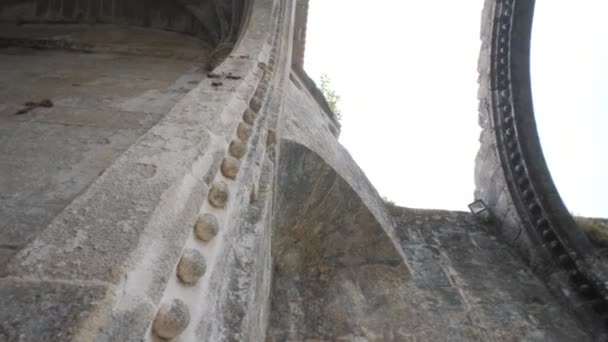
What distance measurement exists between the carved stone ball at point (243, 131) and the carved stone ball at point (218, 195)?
38 centimetres

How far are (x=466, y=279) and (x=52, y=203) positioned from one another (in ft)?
9.25

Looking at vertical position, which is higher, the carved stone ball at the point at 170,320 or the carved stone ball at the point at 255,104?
the carved stone ball at the point at 255,104

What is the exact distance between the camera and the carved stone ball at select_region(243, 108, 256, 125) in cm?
182

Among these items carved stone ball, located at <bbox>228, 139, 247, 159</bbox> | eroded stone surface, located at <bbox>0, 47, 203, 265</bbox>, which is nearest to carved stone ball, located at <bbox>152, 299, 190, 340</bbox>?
eroded stone surface, located at <bbox>0, 47, 203, 265</bbox>

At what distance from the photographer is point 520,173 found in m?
3.89

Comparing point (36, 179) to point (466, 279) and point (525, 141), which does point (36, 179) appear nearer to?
point (466, 279)

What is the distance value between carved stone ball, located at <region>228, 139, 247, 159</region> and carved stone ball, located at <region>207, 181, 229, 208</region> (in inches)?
9.0

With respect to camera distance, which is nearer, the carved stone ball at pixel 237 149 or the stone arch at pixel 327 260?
the carved stone ball at pixel 237 149

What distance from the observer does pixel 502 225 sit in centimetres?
389

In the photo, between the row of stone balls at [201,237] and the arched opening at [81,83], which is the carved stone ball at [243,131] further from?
the arched opening at [81,83]

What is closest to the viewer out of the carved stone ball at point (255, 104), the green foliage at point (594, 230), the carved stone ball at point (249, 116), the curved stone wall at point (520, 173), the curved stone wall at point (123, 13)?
the carved stone ball at point (249, 116)

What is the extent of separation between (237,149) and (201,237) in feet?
1.61

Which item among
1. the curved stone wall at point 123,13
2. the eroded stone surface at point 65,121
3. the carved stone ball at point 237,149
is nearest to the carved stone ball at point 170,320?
the eroded stone surface at point 65,121

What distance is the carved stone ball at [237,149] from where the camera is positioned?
1.54 metres
